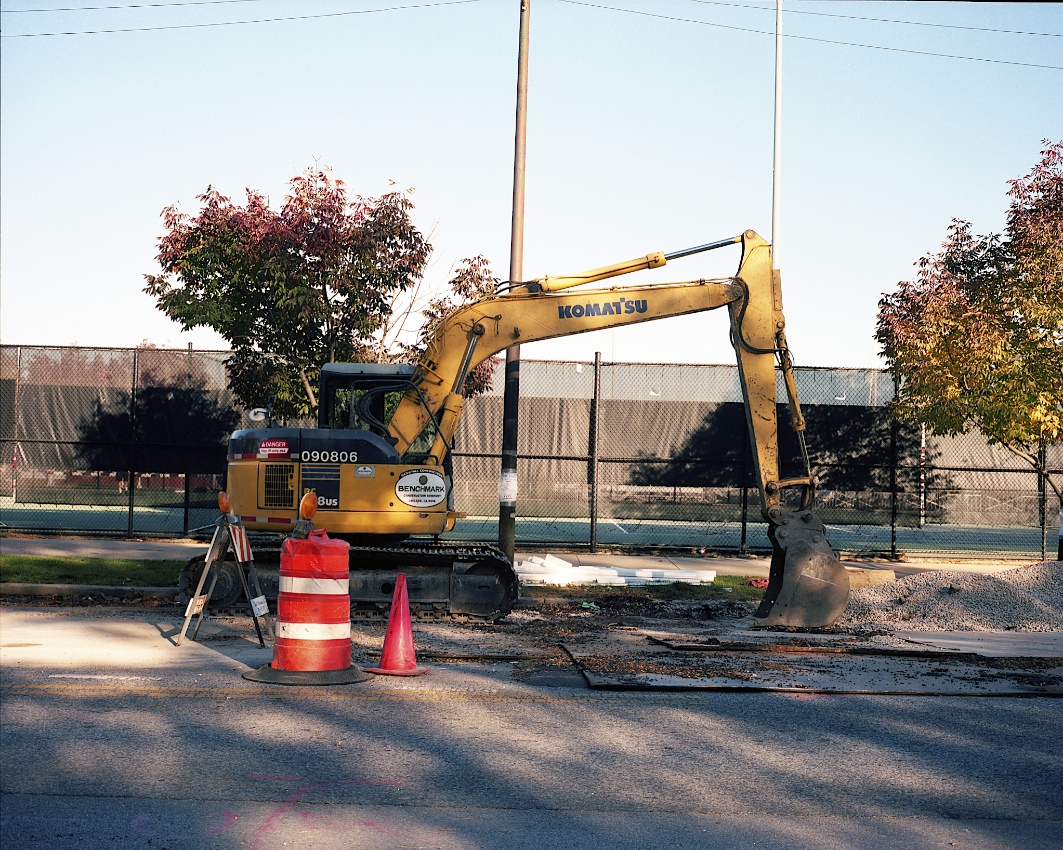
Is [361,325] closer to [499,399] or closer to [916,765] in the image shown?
[499,399]

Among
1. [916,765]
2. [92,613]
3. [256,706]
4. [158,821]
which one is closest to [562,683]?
[256,706]

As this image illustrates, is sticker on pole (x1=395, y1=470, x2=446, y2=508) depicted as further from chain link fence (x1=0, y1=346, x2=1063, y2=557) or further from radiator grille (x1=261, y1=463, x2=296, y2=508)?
chain link fence (x1=0, y1=346, x2=1063, y2=557)

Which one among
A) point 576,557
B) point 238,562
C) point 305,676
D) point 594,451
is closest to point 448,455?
point 238,562

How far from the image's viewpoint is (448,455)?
537 inches

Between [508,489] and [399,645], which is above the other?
[508,489]

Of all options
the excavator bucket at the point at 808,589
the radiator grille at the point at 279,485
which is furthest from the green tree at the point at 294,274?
the excavator bucket at the point at 808,589

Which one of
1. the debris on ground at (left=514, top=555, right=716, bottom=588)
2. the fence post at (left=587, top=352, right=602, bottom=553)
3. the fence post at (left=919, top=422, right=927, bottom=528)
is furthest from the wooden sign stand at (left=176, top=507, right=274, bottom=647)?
the fence post at (left=919, top=422, right=927, bottom=528)

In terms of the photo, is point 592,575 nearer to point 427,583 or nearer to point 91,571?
point 427,583

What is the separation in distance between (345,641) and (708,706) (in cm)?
281

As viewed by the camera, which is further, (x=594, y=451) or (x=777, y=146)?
(x=777, y=146)

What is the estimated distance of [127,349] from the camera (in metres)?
20.6

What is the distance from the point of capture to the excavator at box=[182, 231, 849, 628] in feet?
42.1

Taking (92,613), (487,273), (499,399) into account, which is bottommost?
(92,613)

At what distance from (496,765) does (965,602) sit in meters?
9.02
